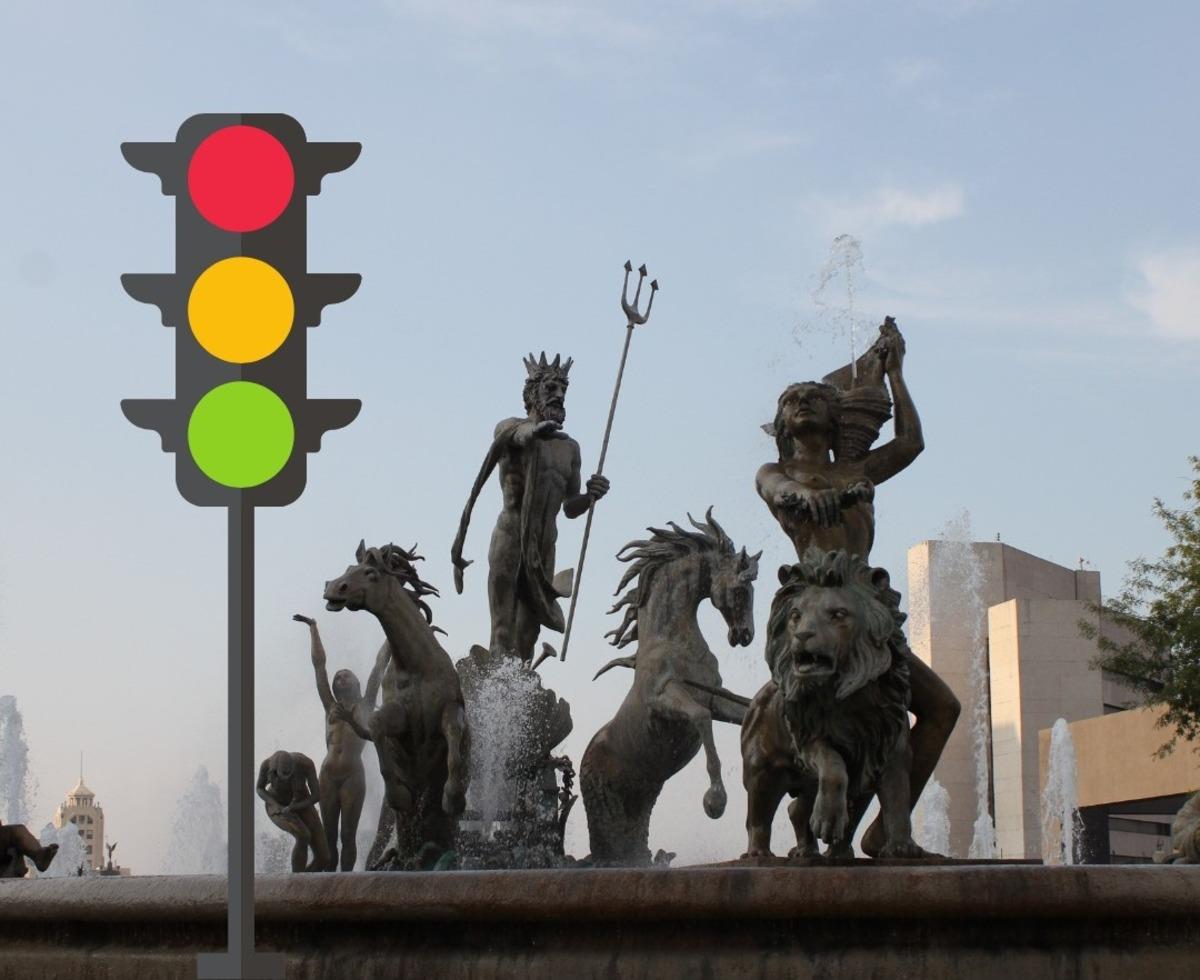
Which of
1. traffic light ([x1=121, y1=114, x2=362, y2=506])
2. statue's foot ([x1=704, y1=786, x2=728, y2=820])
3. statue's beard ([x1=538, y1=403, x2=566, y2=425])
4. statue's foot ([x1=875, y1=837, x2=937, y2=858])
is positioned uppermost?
statue's beard ([x1=538, y1=403, x2=566, y2=425])

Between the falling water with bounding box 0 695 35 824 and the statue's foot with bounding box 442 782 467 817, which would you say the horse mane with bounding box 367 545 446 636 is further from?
the falling water with bounding box 0 695 35 824

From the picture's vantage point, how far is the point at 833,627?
7418 mm

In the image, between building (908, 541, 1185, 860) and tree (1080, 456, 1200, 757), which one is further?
building (908, 541, 1185, 860)

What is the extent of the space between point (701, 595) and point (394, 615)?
176 cm

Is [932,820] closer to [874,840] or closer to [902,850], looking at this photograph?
[874,840]

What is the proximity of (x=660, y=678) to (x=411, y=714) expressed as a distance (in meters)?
1.40

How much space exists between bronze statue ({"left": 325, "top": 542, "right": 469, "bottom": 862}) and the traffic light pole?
681 cm

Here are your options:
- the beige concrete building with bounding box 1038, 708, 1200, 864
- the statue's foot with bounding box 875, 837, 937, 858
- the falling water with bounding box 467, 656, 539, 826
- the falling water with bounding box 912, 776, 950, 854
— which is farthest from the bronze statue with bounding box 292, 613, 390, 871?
the beige concrete building with bounding box 1038, 708, 1200, 864

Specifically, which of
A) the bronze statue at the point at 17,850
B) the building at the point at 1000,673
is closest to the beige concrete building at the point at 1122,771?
the building at the point at 1000,673

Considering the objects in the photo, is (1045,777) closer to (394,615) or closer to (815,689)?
(394,615)

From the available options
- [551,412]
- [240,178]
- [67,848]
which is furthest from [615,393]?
[67,848]

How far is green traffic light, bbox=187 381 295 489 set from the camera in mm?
4414

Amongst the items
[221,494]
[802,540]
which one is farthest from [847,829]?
[221,494]

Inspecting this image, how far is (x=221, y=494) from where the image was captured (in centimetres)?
445
